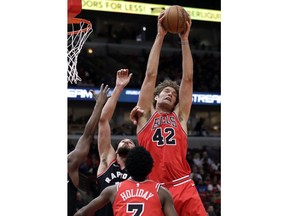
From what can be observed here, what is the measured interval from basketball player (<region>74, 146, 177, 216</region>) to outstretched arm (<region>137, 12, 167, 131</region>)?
916 mm

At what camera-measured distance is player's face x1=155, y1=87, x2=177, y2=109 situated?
4.70 metres

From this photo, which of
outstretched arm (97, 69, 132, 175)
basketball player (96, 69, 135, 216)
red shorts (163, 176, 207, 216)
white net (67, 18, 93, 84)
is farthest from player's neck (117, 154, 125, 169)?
white net (67, 18, 93, 84)

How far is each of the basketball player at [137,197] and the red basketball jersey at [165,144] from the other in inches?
29.9

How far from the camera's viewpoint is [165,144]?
4.59 m

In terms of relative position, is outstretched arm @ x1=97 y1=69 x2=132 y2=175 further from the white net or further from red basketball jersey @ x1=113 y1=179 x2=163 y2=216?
red basketball jersey @ x1=113 y1=179 x2=163 y2=216

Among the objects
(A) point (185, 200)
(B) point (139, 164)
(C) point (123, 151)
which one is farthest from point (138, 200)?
(C) point (123, 151)

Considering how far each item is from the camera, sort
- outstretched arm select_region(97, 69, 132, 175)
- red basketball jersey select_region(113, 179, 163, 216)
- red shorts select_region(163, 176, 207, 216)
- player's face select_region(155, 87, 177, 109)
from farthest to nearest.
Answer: outstretched arm select_region(97, 69, 132, 175) → player's face select_region(155, 87, 177, 109) → red shorts select_region(163, 176, 207, 216) → red basketball jersey select_region(113, 179, 163, 216)

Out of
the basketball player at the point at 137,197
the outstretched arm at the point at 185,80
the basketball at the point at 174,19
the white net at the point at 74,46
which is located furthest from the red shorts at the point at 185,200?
the white net at the point at 74,46

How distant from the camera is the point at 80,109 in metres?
20.0

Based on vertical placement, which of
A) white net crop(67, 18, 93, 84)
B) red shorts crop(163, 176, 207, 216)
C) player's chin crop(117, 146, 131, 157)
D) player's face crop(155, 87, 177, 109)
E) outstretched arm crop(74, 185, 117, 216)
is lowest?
red shorts crop(163, 176, 207, 216)
